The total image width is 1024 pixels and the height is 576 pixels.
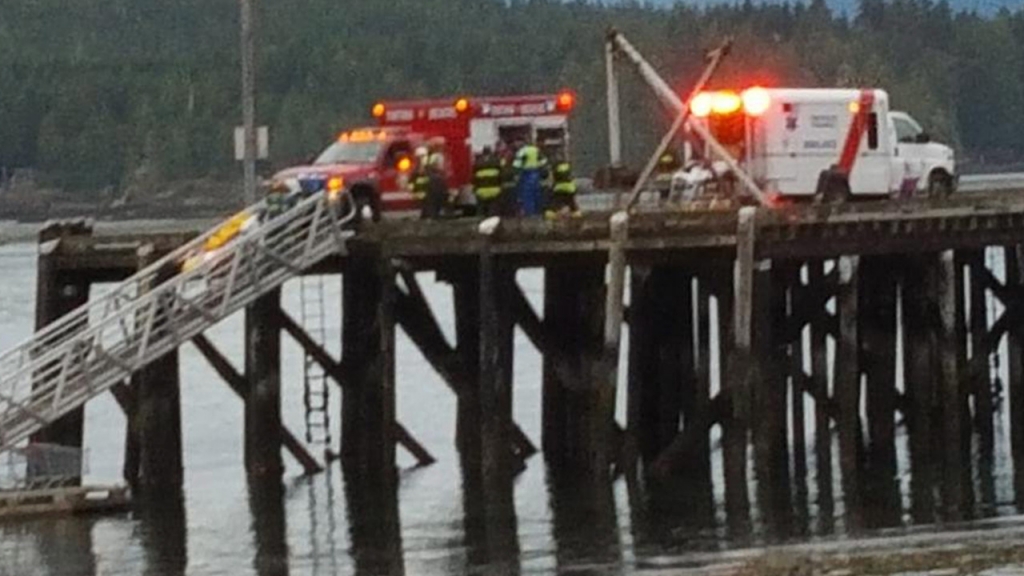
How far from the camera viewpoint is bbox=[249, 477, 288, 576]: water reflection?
3434 cm

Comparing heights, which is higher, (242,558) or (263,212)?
(263,212)

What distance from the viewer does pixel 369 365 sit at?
4128 cm

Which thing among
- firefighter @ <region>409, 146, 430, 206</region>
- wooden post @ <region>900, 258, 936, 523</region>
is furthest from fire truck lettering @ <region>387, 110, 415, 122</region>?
wooden post @ <region>900, 258, 936, 523</region>

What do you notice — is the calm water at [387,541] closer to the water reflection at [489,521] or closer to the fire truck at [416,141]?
the water reflection at [489,521]

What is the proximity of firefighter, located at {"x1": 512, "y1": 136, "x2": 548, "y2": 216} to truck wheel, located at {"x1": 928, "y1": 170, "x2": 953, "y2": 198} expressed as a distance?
23.4ft

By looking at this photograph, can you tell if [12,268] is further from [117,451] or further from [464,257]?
[464,257]

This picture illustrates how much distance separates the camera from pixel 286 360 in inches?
2896

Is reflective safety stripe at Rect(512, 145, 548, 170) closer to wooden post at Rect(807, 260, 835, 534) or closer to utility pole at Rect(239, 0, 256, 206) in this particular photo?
utility pole at Rect(239, 0, 256, 206)

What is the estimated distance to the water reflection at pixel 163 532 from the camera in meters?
34.4

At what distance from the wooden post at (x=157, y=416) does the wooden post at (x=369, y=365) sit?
8.14 ft

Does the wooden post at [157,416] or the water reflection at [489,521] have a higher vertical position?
the wooden post at [157,416]

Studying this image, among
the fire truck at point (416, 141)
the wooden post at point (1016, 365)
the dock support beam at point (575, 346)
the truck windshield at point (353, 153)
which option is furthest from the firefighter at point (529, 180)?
the wooden post at point (1016, 365)

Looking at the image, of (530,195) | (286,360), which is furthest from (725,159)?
(286,360)

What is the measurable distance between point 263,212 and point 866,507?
27.1 ft
